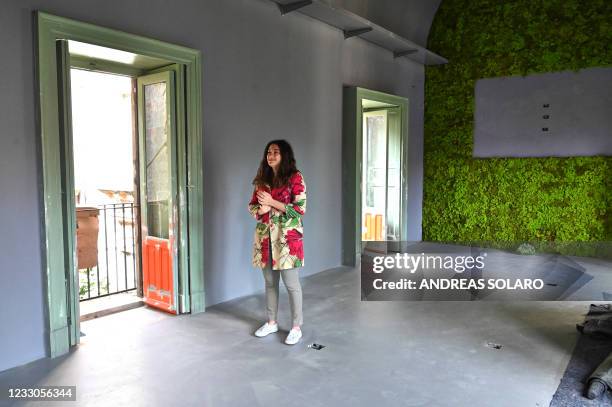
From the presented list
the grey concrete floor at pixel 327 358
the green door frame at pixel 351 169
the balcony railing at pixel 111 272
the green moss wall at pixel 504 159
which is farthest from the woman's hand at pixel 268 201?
the green moss wall at pixel 504 159

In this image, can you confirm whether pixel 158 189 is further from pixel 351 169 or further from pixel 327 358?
pixel 351 169

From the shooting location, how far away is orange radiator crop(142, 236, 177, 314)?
4.66 metres

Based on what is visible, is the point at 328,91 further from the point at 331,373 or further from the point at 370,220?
the point at 331,373

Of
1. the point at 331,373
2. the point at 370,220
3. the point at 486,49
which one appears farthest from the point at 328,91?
the point at 331,373

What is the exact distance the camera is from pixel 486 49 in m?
8.11

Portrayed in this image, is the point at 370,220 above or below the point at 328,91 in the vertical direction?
below

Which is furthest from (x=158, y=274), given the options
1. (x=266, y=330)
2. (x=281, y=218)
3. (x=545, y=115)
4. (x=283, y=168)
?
(x=545, y=115)

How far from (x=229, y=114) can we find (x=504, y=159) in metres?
5.21

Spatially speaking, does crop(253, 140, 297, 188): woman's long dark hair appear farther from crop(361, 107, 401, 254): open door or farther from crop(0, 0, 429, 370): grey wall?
crop(361, 107, 401, 254): open door

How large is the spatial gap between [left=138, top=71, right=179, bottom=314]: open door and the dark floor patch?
3.25m

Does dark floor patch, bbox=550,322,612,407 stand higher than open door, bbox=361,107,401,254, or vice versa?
open door, bbox=361,107,401,254

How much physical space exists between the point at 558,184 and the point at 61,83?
7.19 metres

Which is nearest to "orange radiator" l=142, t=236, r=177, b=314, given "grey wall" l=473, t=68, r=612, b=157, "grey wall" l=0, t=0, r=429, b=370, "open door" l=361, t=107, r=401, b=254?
"grey wall" l=0, t=0, r=429, b=370

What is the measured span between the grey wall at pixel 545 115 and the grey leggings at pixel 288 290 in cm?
563
